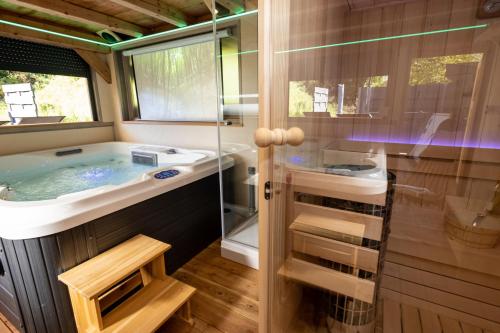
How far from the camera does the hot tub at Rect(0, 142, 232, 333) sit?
3.54 ft

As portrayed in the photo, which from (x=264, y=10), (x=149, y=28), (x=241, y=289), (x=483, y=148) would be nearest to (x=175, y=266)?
(x=241, y=289)

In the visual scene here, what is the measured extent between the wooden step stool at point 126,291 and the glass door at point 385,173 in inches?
23.8

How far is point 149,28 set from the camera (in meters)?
2.76

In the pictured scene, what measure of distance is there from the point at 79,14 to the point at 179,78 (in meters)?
1.01

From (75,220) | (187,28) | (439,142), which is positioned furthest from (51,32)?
(439,142)

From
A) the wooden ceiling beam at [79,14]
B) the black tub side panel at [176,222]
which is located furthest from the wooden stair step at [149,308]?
the wooden ceiling beam at [79,14]

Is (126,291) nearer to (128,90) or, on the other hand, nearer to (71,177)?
(71,177)

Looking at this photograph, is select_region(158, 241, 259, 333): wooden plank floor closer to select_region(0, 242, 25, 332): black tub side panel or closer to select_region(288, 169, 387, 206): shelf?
select_region(0, 242, 25, 332): black tub side panel

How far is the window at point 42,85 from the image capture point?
2441mm

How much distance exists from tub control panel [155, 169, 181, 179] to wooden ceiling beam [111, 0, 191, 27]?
1362mm

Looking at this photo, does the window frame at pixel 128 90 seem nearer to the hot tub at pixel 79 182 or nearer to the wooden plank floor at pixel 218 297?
the hot tub at pixel 79 182

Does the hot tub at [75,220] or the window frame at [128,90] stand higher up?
the window frame at [128,90]

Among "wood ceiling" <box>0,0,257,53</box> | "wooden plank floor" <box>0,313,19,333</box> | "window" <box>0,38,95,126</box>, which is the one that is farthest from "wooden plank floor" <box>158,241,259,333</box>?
"window" <box>0,38,95,126</box>

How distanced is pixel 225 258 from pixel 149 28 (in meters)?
2.67
